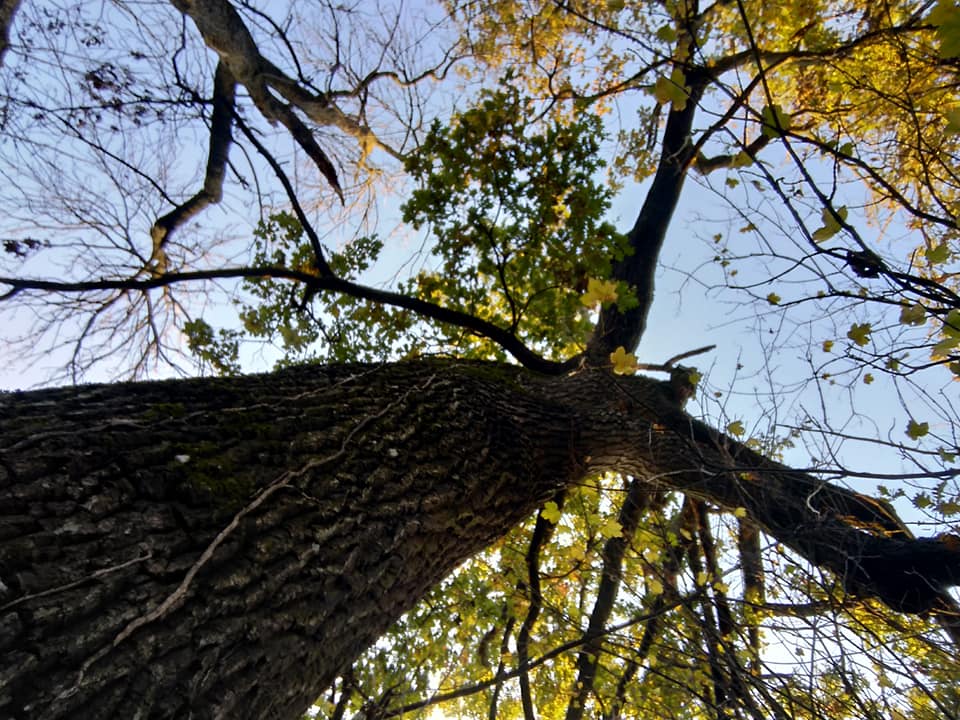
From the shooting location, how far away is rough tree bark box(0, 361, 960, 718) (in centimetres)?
117

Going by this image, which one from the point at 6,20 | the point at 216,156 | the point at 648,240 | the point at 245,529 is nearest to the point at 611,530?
the point at 245,529

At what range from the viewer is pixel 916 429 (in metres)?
2.12

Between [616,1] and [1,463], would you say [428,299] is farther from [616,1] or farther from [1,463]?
[1,463]

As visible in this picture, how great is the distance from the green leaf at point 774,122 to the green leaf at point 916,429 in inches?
56.4

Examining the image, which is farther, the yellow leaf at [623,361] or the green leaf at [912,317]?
the yellow leaf at [623,361]

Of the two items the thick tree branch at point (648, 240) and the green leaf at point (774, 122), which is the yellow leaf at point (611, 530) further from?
the green leaf at point (774, 122)

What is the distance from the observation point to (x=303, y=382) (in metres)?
2.62

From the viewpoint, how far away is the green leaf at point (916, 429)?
6.93 feet

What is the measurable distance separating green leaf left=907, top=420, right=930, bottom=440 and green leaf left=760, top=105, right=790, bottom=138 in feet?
4.70

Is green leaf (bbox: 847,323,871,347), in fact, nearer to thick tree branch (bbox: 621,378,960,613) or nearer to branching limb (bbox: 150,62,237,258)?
thick tree branch (bbox: 621,378,960,613)

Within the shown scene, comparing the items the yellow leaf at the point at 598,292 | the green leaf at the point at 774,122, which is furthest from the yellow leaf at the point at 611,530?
the green leaf at the point at 774,122

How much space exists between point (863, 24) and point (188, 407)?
259 inches

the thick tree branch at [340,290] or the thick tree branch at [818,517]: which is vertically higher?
the thick tree branch at [340,290]

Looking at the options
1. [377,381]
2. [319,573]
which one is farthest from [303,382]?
[319,573]
